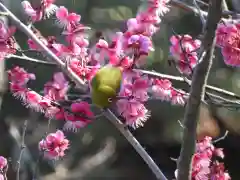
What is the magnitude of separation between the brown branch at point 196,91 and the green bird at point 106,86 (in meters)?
0.17

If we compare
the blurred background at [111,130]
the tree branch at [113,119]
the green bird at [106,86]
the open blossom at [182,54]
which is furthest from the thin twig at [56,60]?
the blurred background at [111,130]

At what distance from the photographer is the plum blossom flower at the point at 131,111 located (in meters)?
1.11

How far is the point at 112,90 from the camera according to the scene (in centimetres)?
106

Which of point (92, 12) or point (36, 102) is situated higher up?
point (92, 12)

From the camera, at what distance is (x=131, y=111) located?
3.73 ft

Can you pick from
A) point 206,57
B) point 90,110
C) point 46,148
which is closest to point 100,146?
point 46,148

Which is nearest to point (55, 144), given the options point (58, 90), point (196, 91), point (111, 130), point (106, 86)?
point (58, 90)

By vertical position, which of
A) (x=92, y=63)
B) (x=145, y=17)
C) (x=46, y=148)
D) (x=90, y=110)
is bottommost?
(x=46, y=148)

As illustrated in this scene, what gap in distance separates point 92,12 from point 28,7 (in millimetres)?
2034

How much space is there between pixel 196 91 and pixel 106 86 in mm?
199

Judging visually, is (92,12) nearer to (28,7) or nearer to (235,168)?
(235,168)

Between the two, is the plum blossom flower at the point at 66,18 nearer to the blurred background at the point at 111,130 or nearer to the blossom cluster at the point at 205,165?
the blossom cluster at the point at 205,165

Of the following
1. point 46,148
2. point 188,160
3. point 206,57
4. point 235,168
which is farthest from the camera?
point 235,168

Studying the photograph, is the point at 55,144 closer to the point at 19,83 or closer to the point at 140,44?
the point at 19,83
